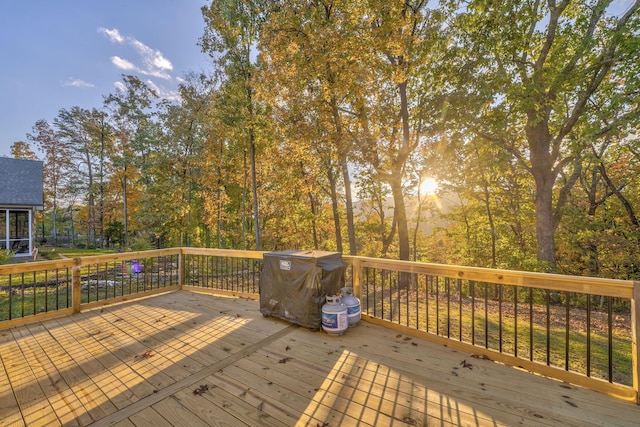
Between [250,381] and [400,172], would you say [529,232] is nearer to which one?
[400,172]

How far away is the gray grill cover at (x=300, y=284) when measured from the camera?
3.07 m

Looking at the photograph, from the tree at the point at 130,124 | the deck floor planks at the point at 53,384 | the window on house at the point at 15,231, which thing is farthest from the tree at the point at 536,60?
the window on house at the point at 15,231

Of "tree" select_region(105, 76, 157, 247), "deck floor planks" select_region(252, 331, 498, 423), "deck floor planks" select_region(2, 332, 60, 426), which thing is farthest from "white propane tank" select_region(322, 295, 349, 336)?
"tree" select_region(105, 76, 157, 247)

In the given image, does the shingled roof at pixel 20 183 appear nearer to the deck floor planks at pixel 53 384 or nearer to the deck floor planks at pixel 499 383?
the deck floor planks at pixel 53 384

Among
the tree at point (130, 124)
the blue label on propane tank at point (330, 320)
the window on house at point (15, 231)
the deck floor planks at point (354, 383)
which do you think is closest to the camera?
the deck floor planks at point (354, 383)

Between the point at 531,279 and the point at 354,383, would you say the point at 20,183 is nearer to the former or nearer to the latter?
the point at 354,383

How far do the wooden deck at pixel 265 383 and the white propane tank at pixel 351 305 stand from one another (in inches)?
5.1

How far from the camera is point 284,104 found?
7660 millimetres

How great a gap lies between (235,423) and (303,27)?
7.75 m

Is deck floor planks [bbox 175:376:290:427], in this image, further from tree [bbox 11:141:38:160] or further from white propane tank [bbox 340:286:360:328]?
tree [bbox 11:141:38:160]

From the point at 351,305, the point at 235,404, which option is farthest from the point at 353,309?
the point at 235,404

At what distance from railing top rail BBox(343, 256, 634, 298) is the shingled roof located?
55.0ft

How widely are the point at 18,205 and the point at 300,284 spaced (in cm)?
1605

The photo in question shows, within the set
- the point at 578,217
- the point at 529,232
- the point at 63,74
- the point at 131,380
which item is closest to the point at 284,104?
the point at 131,380
